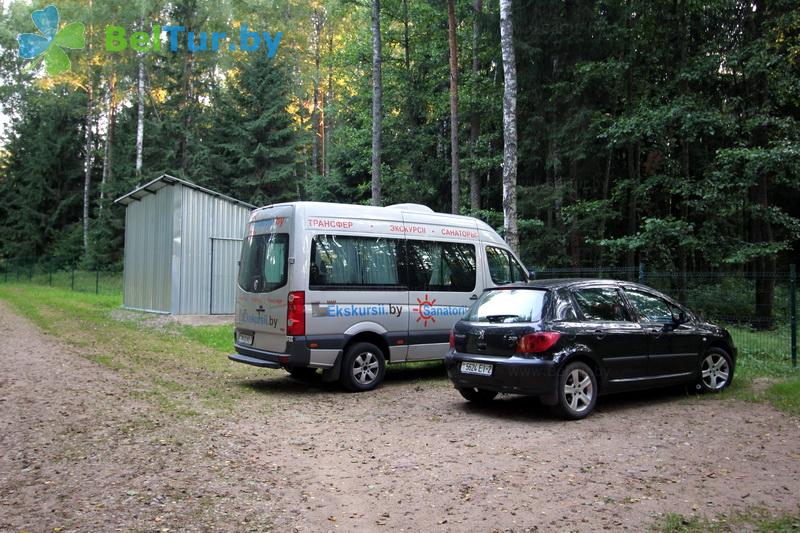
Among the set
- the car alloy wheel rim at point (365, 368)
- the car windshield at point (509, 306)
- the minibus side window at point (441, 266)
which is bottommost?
the car alloy wheel rim at point (365, 368)

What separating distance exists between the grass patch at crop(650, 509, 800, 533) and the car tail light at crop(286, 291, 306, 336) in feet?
17.3

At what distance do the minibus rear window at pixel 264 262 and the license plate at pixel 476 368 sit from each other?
9.14ft

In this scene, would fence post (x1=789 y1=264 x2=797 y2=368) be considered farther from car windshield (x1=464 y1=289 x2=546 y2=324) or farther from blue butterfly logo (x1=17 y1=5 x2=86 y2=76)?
blue butterfly logo (x1=17 y1=5 x2=86 y2=76)

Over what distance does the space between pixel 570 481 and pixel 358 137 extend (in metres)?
23.5

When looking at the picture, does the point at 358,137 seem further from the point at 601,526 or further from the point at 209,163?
the point at 601,526

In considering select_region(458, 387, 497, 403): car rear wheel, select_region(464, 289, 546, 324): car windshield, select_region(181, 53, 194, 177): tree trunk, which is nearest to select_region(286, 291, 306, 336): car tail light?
select_region(464, 289, 546, 324): car windshield

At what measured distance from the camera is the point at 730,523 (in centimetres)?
416

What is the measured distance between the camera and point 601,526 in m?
4.11

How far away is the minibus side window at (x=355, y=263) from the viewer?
8.69 metres

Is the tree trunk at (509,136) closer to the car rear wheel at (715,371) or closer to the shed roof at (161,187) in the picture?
the car rear wheel at (715,371)

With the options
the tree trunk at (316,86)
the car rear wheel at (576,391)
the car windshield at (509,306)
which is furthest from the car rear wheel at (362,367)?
the tree trunk at (316,86)

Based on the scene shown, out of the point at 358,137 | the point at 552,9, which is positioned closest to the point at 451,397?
the point at 552,9

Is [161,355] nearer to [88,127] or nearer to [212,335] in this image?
[212,335]

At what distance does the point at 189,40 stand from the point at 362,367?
32.0 metres
